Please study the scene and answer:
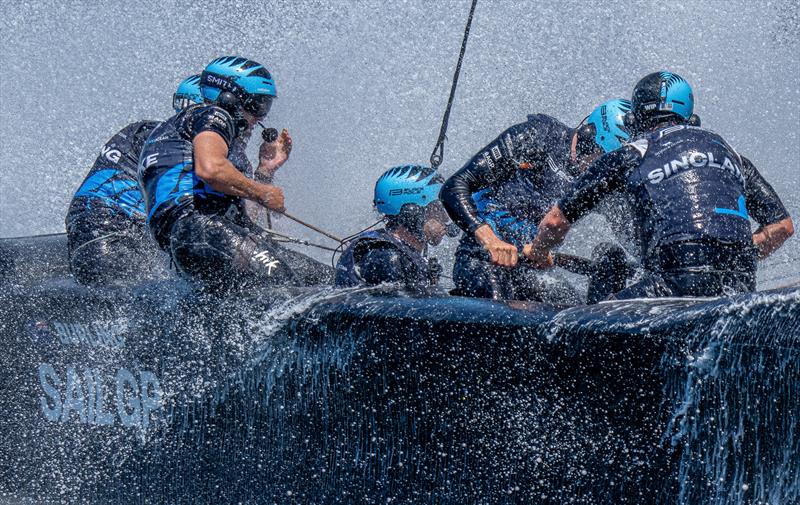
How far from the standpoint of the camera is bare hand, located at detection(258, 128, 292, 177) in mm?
6254

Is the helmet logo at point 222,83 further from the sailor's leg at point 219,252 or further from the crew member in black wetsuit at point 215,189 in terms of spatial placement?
the sailor's leg at point 219,252

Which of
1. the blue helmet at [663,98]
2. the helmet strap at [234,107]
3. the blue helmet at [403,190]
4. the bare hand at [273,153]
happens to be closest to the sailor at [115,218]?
the helmet strap at [234,107]

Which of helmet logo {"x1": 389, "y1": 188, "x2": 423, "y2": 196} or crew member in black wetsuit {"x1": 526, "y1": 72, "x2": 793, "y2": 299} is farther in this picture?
helmet logo {"x1": 389, "y1": 188, "x2": 423, "y2": 196}

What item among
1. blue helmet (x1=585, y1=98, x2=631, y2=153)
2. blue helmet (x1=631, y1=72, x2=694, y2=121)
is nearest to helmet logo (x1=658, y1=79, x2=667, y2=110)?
blue helmet (x1=631, y1=72, x2=694, y2=121)

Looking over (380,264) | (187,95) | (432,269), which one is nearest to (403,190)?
(432,269)

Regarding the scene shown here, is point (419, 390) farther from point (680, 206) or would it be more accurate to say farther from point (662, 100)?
point (662, 100)

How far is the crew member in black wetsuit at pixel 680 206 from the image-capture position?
130 inches

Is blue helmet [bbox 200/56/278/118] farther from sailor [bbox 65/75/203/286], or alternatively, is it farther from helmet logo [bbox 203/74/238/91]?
sailor [bbox 65/75/203/286]

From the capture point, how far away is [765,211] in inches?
162

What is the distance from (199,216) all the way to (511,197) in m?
1.58

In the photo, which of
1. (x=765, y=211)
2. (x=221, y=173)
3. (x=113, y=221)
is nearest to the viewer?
(x=765, y=211)

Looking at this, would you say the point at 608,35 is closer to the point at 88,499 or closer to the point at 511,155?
the point at 511,155

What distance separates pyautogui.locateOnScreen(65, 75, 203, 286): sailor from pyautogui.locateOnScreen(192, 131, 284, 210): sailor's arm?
1.02 meters

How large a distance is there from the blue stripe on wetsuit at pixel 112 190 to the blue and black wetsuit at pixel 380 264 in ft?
5.42
